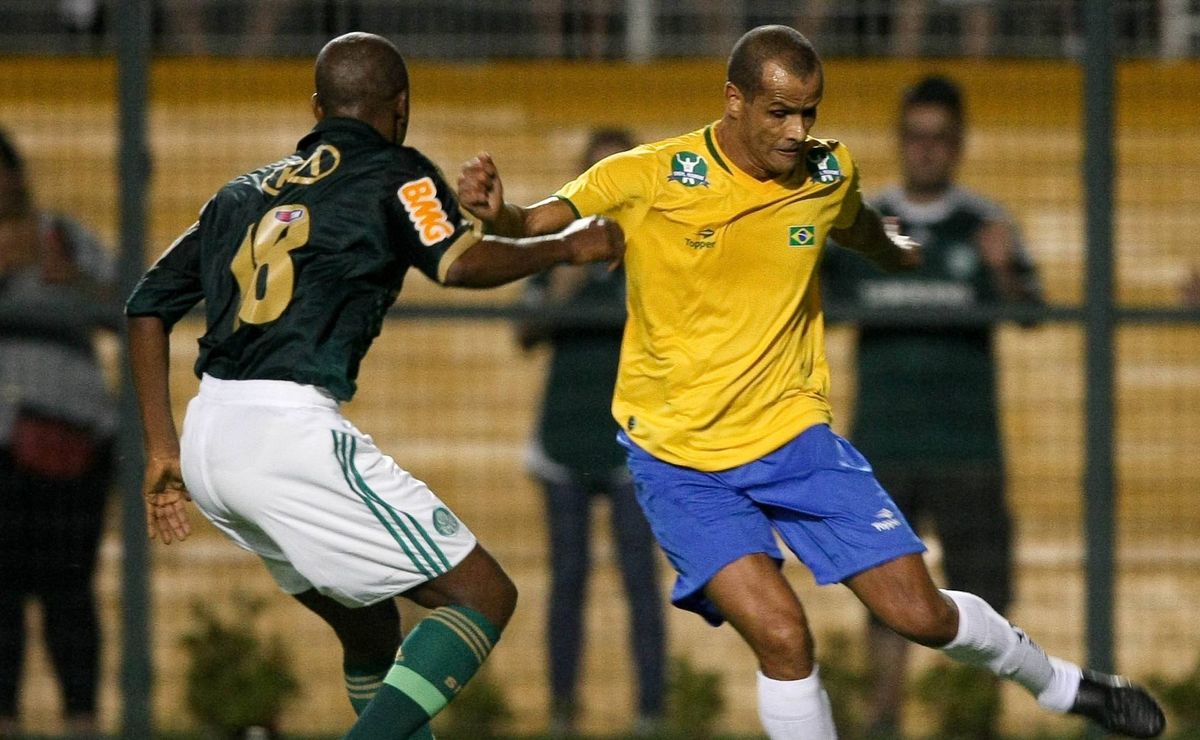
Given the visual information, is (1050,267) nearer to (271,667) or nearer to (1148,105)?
(1148,105)

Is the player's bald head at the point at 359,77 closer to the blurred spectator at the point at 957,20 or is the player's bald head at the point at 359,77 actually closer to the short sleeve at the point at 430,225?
the short sleeve at the point at 430,225

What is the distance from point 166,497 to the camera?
17.1 feet

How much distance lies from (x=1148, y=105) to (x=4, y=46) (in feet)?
15.5

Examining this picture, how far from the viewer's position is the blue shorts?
5262 mm

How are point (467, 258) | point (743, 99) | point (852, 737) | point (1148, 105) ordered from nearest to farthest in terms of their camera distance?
point (467, 258) → point (743, 99) → point (852, 737) → point (1148, 105)

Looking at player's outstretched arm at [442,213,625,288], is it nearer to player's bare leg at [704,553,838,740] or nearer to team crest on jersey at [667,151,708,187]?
team crest on jersey at [667,151,708,187]

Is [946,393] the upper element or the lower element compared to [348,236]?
lower

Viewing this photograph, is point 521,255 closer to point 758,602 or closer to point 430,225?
point 430,225

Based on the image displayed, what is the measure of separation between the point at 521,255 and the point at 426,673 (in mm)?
1063

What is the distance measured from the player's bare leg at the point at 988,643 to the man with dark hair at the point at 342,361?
102cm

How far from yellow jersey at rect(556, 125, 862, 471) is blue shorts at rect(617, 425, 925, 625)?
0.05m

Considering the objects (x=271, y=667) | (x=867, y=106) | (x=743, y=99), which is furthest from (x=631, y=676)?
(x=743, y=99)

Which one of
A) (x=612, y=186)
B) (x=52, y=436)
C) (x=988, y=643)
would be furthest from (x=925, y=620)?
(x=52, y=436)

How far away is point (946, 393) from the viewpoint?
7812mm
